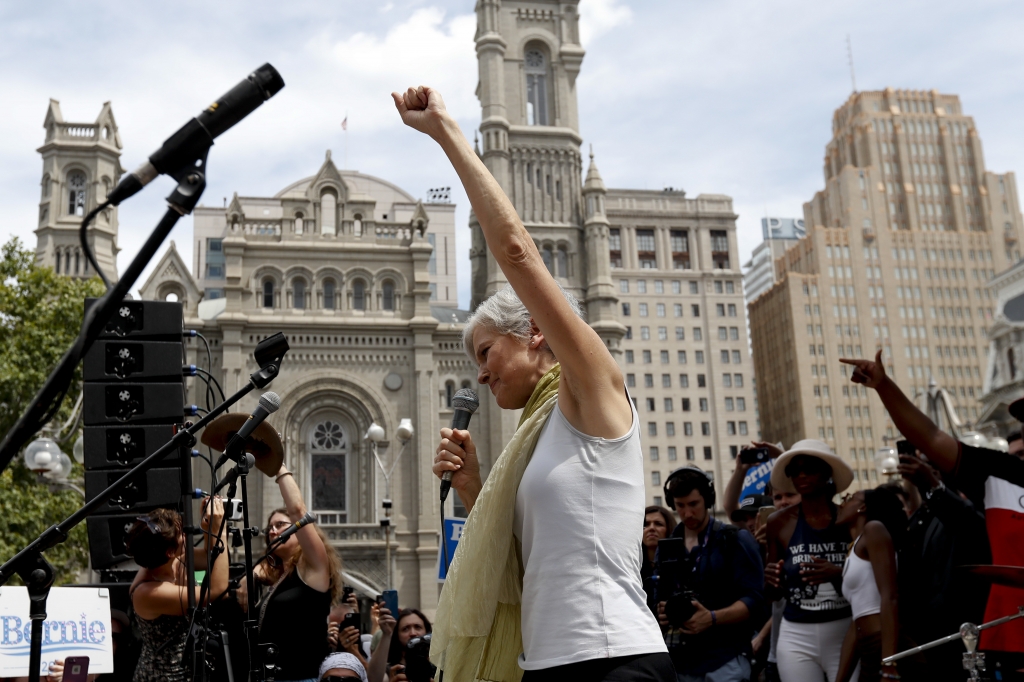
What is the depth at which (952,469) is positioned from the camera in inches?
180

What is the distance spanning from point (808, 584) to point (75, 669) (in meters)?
4.18

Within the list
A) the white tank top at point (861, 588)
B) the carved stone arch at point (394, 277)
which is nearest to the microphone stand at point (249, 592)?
the white tank top at point (861, 588)

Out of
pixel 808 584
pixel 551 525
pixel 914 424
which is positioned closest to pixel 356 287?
pixel 808 584

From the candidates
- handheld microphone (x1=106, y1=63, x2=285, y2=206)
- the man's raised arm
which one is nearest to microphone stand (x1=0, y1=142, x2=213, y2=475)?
handheld microphone (x1=106, y1=63, x2=285, y2=206)

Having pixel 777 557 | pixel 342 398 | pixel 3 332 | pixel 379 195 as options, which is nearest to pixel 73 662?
pixel 777 557

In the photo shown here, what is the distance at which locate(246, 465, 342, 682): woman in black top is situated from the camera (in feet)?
19.0

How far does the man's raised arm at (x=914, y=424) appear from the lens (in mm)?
4406

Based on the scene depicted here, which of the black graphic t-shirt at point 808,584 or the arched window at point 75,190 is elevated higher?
the arched window at point 75,190

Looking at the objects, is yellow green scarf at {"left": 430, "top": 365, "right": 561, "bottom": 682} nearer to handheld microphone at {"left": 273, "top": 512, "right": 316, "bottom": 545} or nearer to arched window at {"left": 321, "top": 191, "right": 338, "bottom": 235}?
handheld microphone at {"left": 273, "top": 512, "right": 316, "bottom": 545}

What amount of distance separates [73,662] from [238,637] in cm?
188

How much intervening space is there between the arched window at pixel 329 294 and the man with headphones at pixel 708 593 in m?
34.9

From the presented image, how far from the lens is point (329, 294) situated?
131 feet

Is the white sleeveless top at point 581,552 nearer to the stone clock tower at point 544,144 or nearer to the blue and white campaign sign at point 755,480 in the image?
the blue and white campaign sign at point 755,480

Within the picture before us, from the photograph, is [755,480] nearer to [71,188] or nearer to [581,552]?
[581,552]
